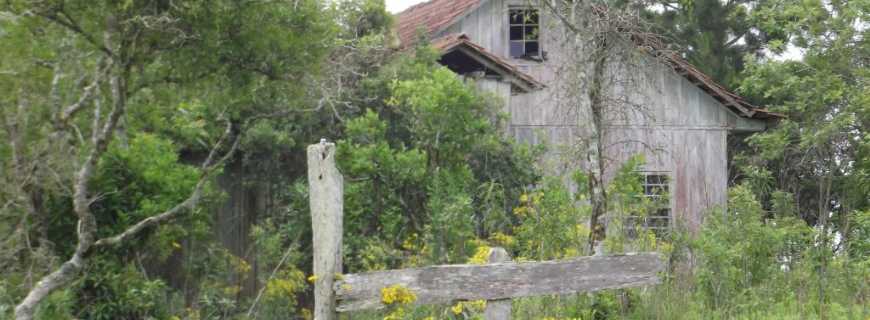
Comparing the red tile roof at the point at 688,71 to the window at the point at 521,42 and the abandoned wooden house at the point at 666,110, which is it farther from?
the window at the point at 521,42

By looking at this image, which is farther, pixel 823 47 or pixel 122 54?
pixel 823 47

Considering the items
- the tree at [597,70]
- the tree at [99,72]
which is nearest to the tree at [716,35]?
the tree at [597,70]

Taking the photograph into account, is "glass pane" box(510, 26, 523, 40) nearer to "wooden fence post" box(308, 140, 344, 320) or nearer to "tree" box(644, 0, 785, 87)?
"tree" box(644, 0, 785, 87)

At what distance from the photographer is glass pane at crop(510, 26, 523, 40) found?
57.5ft

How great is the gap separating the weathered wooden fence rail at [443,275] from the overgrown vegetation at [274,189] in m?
0.41

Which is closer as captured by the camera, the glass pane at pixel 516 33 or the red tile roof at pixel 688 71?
the red tile roof at pixel 688 71

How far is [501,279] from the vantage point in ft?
23.3

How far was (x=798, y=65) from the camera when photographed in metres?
15.7

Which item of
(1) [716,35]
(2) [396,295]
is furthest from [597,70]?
(1) [716,35]

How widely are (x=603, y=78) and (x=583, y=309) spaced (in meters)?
2.10

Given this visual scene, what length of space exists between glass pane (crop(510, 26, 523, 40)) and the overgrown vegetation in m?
4.82

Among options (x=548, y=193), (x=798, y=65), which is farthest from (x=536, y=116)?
(x=548, y=193)

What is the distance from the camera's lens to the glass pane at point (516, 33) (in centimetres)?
1752

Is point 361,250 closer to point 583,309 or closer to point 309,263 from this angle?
point 309,263
